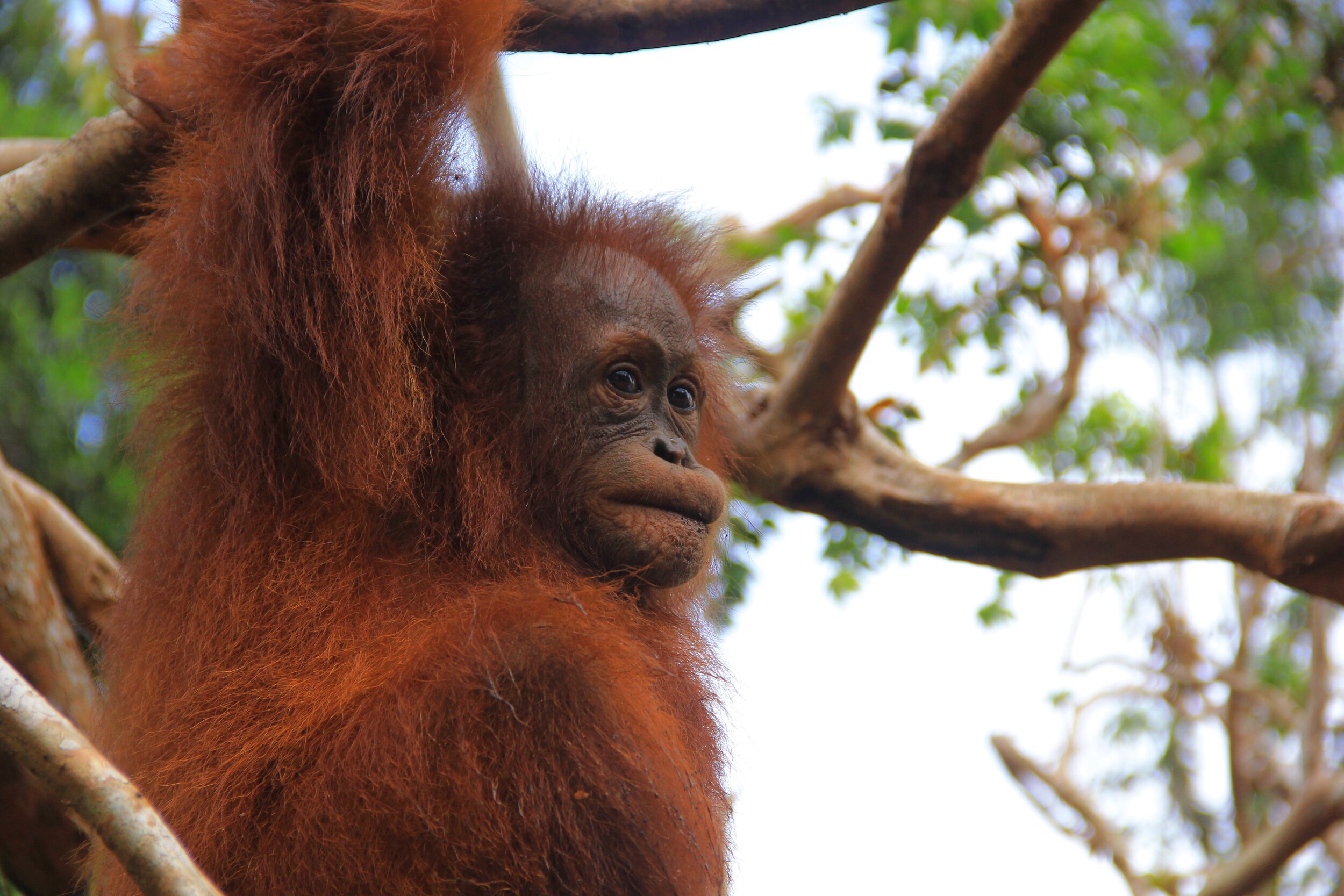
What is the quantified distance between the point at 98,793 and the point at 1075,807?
5.68m

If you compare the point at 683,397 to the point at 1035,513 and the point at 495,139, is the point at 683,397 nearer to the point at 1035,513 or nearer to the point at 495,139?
the point at 495,139

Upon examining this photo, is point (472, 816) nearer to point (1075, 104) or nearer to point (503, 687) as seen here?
point (503, 687)

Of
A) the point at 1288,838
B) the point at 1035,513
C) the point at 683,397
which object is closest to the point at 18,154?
the point at 683,397

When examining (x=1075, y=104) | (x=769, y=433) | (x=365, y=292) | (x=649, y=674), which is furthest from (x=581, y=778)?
(x=1075, y=104)

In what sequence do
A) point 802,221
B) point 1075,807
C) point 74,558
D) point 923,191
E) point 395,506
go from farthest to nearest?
point 802,221 → point 1075,807 → point 74,558 → point 923,191 → point 395,506

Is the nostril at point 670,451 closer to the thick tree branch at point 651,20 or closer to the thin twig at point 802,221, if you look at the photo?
the thick tree branch at point 651,20

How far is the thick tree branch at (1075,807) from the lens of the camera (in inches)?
236

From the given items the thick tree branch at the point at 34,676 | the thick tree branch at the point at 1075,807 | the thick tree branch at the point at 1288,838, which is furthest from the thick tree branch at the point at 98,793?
the thick tree branch at the point at 1075,807

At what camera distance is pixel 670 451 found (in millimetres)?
3076

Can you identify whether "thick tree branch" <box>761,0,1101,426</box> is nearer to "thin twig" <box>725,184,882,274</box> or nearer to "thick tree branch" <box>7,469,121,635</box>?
"thin twig" <box>725,184,882,274</box>

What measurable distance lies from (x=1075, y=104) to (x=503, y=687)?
3735mm

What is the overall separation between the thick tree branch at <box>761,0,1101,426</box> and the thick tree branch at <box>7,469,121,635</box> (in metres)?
2.82

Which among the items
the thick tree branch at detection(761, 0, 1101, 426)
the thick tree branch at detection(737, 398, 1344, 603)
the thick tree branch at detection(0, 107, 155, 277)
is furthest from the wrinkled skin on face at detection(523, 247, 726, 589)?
the thick tree branch at detection(0, 107, 155, 277)

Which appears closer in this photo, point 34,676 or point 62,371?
point 34,676
